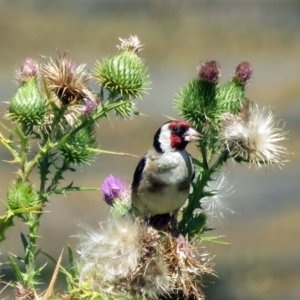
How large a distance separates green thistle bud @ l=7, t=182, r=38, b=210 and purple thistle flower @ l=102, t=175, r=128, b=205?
51 centimetres

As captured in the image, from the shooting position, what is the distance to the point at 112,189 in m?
2.18

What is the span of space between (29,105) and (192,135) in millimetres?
433

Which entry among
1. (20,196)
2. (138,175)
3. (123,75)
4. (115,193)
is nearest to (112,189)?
(115,193)

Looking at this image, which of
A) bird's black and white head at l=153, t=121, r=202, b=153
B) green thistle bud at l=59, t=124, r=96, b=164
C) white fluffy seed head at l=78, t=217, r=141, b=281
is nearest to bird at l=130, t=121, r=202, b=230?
bird's black and white head at l=153, t=121, r=202, b=153

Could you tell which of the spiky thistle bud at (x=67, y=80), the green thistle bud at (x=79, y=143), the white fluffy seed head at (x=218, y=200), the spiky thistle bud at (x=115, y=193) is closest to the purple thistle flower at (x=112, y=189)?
the spiky thistle bud at (x=115, y=193)

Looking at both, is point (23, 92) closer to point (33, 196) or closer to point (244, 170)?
point (33, 196)

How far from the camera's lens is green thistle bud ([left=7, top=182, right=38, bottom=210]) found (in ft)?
5.19

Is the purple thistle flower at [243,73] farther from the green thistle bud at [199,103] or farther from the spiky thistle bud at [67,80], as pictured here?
the spiky thistle bud at [67,80]

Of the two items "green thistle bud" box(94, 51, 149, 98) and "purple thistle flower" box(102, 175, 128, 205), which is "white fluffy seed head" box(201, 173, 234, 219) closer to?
"purple thistle flower" box(102, 175, 128, 205)

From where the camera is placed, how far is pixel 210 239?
1784mm

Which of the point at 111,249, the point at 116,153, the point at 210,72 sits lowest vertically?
the point at 111,249

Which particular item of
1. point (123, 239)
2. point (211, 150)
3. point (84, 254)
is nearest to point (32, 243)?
point (84, 254)

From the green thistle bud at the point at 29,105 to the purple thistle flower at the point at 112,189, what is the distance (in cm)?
39

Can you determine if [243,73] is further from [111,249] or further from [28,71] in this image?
[111,249]
